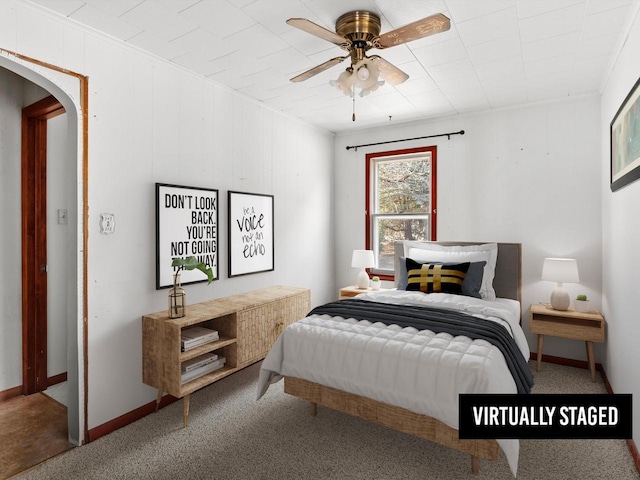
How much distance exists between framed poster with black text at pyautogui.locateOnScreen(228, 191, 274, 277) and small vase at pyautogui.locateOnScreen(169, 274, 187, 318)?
0.78 metres

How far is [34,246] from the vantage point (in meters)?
3.06

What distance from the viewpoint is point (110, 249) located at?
2535 millimetres

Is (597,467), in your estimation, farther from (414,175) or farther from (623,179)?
(414,175)

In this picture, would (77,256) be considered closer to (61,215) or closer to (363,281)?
(61,215)

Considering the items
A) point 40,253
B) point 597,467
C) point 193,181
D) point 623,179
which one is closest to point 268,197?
point 193,181

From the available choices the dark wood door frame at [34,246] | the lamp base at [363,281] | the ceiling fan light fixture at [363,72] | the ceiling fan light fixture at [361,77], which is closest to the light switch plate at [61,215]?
the dark wood door frame at [34,246]

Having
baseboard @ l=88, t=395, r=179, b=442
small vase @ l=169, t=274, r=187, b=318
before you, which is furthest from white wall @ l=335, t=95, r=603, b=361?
baseboard @ l=88, t=395, r=179, b=442

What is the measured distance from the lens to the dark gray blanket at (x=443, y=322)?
2227 millimetres

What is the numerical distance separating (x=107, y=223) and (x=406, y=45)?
95.0 inches

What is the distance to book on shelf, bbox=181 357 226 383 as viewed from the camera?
2.63 metres

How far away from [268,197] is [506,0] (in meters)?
2.59

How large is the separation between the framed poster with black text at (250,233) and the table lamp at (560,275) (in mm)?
2689

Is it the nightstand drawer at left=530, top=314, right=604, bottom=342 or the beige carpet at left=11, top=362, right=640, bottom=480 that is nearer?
the beige carpet at left=11, top=362, right=640, bottom=480

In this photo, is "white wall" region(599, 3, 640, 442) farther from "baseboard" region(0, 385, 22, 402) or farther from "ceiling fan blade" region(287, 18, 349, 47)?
"baseboard" region(0, 385, 22, 402)
